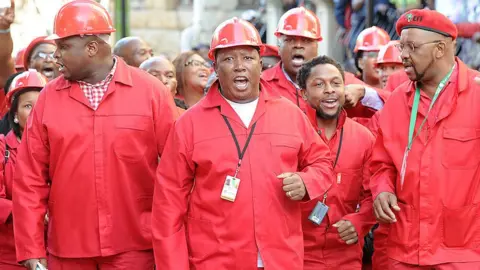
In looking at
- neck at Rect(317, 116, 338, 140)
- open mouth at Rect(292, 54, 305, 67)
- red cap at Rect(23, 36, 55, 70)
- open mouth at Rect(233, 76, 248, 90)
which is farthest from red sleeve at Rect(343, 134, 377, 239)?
red cap at Rect(23, 36, 55, 70)

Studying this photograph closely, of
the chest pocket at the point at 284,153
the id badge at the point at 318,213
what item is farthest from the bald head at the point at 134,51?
the chest pocket at the point at 284,153

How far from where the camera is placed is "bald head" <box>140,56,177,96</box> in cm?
940

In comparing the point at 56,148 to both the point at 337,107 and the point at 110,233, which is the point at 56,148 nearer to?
the point at 110,233

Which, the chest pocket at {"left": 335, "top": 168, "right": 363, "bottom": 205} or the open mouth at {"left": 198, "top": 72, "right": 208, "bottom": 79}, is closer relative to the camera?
the chest pocket at {"left": 335, "top": 168, "right": 363, "bottom": 205}

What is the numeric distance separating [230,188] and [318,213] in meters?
1.06

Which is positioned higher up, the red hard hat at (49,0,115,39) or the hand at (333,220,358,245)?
the red hard hat at (49,0,115,39)

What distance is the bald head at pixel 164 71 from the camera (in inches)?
370

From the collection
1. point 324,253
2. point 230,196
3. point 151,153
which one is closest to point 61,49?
point 151,153

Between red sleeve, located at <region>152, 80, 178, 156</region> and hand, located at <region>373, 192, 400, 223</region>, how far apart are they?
139cm

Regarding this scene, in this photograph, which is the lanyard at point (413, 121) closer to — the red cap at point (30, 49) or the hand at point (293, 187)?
the hand at point (293, 187)

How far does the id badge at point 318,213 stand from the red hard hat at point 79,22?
1753mm

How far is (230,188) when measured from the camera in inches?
262

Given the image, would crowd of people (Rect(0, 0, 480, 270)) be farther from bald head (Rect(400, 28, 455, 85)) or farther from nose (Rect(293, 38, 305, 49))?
nose (Rect(293, 38, 305, 49))

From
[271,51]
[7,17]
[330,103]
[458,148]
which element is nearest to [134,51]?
[271,51]
